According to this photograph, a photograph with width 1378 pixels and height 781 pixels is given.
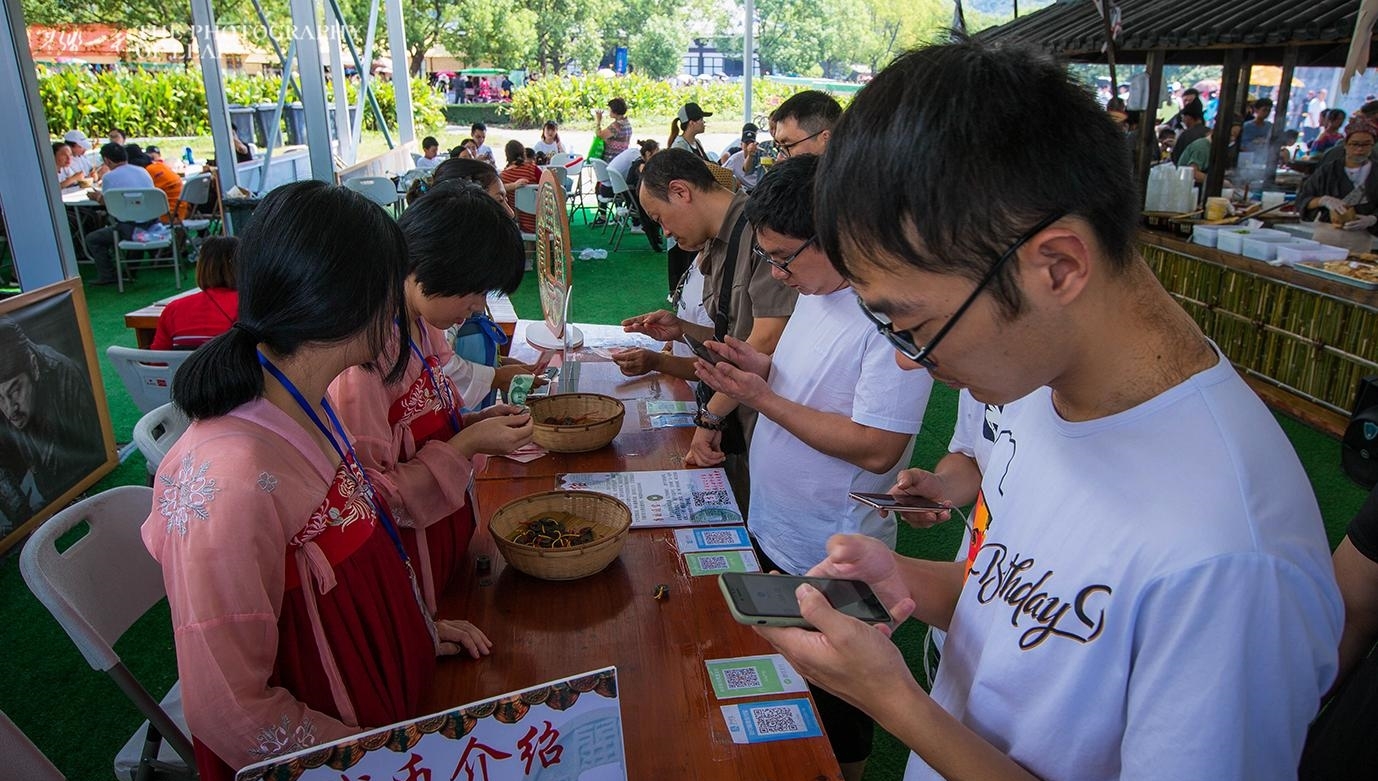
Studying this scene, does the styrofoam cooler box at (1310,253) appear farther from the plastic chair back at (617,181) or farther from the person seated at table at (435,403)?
the plastic chair back at (617,181)

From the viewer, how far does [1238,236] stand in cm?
543

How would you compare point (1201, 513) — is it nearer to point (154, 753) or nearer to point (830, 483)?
point (830, 483)

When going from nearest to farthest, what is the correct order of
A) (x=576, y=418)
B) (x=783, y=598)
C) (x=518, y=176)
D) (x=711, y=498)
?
(x=783, y=598) → (x=711, y=498) → (x=576, y=418) → (x=518, y=176)

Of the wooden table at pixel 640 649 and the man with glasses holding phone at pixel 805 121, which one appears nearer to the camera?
the wooden table at pixel 640 649

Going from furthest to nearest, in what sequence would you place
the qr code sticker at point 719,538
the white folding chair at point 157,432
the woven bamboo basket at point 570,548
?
the white folding chair at point 157,432, the qr code sticker at point 719,538, the woven bamboo basket at point 570,548

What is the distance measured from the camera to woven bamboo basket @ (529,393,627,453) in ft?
7.97

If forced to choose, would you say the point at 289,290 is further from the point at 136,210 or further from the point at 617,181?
the point at 617,181

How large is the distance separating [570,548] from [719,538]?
43cm

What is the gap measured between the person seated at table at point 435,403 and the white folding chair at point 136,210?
760 centimetres

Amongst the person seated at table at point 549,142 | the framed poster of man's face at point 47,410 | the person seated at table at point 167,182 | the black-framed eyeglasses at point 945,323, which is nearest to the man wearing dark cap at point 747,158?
the person seated at table at point 549,142

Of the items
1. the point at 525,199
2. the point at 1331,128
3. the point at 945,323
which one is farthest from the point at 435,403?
the point at 1331,128

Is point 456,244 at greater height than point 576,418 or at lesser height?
greater

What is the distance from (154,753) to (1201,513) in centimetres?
209

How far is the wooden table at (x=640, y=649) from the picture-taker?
4.24 feet
